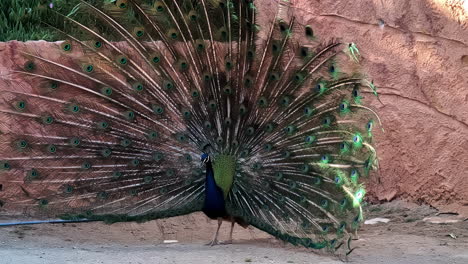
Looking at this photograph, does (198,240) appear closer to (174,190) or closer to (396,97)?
(174,190)

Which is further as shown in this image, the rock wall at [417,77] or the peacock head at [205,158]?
the rock wall at [417,77]

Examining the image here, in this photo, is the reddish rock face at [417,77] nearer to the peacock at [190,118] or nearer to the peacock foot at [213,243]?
the peacock at [190,118]

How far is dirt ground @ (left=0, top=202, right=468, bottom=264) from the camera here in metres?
4.93

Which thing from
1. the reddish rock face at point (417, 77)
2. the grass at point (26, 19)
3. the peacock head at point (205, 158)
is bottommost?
the peacock head at point (205, 158)

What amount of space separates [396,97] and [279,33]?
182 cm

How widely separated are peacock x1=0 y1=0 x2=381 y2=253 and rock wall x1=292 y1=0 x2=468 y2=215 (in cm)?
133

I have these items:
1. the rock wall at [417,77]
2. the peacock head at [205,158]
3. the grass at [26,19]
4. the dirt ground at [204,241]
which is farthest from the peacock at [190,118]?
the grass at [26,19]

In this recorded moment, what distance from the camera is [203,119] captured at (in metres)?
5.48

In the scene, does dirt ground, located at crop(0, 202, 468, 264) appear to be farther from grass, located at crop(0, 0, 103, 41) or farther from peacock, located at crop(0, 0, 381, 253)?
grass, located at crop(0, 0, 103, 41)

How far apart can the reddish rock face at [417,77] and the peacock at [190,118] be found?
52.5 inches

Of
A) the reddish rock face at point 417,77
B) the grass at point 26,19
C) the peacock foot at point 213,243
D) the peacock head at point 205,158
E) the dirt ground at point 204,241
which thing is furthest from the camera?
the grass at point 26,19

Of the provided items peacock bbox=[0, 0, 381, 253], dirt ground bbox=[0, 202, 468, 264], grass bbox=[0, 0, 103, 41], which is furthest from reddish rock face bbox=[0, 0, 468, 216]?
grass bbox=[0, 0, 103, 41]

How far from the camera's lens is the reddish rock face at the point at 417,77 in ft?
21.7

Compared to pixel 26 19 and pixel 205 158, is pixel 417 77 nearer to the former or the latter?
pixel 205 158
